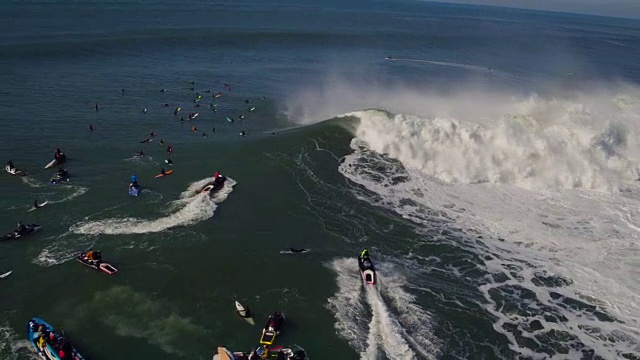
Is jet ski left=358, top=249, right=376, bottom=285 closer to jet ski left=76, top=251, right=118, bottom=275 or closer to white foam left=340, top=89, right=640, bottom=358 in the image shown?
white foam left=340, top=89, right=640, bottom=358

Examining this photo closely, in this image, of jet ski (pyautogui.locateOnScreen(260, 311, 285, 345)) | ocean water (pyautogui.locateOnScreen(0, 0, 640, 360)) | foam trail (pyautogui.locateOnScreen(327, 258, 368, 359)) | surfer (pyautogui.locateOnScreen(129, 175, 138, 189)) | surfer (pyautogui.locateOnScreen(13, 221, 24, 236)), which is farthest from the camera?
surfer (pyautogui.locateOnScreen(129, 175, 138, 189))

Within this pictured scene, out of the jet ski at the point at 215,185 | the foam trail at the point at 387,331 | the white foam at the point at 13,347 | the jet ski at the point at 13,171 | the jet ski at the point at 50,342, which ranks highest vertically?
the jet ski at the point at 215,185

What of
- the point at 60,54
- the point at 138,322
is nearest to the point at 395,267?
the point at 138,322

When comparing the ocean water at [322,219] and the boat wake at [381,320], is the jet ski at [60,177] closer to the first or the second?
the ocean water at [322,219]

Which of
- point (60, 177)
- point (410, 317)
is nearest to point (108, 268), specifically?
point (60, 177)

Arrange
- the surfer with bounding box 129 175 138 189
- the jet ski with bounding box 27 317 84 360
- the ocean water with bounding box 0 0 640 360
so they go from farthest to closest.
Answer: the surfer with bounding box 129 175 138 189 → the ocean water with bounding box 0 0 640 360 → the jet ski with bounding box 27 317 84 360

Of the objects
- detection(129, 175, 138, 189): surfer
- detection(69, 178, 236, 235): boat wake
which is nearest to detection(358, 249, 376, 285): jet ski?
detection(69, 178, 236, 235): boat wake

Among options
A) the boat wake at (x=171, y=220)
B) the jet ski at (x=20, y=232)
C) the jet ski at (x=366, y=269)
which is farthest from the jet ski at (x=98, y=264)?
the jet ski at (x=366, y=269)
